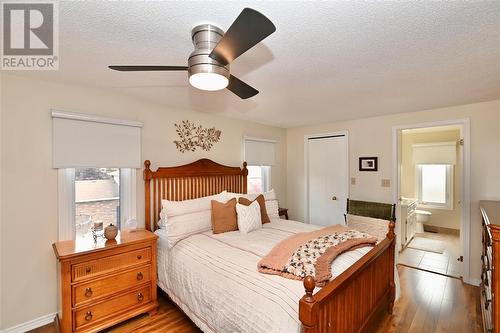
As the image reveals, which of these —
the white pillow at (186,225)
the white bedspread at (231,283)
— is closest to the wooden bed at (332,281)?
the white bedspread at (231,283)

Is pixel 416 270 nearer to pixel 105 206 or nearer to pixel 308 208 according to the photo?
pixel 308 208

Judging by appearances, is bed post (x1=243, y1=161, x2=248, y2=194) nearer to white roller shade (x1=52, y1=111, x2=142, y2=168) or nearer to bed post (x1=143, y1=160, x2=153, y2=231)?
bed post (x1=143, y1=160, x2=153, y2=231)

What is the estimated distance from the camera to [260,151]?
14.1ft

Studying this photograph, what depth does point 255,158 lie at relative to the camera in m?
4.19

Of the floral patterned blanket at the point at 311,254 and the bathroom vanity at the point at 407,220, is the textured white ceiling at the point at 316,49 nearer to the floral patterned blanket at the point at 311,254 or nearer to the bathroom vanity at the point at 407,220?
the floral patterned blanket at the point at 311,254

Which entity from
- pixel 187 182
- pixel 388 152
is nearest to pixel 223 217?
Answer: pixel 187 182

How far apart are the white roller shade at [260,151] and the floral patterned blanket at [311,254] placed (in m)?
2.06

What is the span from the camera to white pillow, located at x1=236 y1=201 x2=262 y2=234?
2768mm

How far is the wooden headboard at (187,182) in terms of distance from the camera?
2.86m

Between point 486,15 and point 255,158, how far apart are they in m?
3.23

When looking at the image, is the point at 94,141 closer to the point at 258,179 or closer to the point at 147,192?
the point at 147,192

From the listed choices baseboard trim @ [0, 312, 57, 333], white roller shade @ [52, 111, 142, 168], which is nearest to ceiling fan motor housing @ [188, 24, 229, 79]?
white roller shade @ [52, 111, 142, 168]

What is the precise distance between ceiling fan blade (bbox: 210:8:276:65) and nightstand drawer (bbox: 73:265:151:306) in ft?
6.99

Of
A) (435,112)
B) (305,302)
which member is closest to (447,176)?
(435,112)
